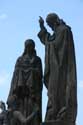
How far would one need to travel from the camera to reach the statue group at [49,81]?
11773 mm

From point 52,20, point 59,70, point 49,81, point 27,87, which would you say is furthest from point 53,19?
point 27,87

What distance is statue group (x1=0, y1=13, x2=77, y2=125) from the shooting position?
11.8 m

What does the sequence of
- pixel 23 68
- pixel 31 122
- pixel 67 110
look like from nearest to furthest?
pixel 67 110 < pixel 31 122 < pixel 23 68

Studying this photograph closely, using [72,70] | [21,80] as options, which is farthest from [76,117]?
[21,80]

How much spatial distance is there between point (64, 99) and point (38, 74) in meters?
1.63

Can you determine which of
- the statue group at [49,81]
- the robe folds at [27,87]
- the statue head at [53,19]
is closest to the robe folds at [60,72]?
the statue group at [49,81]

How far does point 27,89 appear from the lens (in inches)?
514

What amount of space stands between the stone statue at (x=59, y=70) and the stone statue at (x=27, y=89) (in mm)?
616

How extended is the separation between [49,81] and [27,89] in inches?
41.0

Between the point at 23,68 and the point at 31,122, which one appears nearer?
the point at 31,122

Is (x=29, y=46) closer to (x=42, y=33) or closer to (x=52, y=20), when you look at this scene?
(x=42, y=33)

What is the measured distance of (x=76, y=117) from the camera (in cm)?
1180

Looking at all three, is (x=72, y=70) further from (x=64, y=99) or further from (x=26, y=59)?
(x=26, y=59)

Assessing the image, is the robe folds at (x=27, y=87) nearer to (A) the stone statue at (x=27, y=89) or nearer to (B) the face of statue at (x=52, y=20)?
(A) the stone statue at (x=27, y=89)
